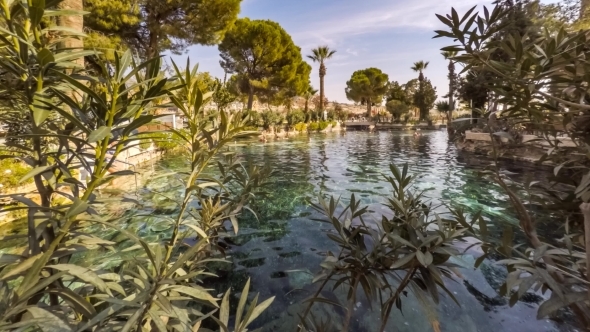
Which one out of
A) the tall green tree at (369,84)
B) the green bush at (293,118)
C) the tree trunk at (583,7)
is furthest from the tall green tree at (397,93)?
the tree trunk at (583,7)

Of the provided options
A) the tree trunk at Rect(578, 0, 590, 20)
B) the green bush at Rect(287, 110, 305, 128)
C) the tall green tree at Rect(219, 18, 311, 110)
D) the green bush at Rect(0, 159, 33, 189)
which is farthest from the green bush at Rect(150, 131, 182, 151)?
the tall green tree at Rect(219, 18, 311, 110)

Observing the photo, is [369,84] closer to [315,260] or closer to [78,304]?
[315,260]

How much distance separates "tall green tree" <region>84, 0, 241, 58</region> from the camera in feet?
45.1

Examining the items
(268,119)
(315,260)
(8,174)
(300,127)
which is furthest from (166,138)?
(300,127)

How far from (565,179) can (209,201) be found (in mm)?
2634

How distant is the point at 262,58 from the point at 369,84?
26.9 m

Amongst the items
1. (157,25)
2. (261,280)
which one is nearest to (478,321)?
(261,280)

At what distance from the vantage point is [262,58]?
29734 mm

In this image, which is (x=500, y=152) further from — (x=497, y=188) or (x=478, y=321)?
(x=497, y=188)

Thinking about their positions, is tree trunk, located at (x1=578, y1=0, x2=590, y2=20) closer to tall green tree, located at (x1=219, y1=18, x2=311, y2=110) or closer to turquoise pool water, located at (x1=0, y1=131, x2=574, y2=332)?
turquoise pool water, located at (x1=0, y1=131, x2=574, y2=332)

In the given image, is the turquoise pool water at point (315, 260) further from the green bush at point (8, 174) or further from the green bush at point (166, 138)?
the green bush at point (8, 174)

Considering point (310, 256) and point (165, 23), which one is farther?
point (165, 23)

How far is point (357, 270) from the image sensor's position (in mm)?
1388

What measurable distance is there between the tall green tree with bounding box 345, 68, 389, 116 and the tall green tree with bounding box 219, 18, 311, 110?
2117 cm
